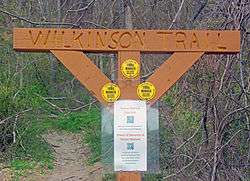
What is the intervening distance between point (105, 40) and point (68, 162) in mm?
6558

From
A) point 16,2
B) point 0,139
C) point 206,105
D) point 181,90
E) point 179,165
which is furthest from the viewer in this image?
point 16,2

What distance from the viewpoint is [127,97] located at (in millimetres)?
4891

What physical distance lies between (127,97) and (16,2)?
10689 mm

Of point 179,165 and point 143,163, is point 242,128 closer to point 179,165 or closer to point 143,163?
point 179,165

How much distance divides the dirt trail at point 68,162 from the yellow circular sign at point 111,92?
15.9 ft

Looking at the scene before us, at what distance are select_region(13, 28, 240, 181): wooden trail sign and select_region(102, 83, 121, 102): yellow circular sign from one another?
0.10ft

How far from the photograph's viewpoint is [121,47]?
4.89 m

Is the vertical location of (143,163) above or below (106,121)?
below

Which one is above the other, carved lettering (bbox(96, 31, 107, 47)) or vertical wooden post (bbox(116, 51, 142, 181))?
carved lettering (bbox(96, 31, 107, 47))

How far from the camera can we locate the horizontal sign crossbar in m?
4.87

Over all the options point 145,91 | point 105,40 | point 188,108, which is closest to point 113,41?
point 105,40

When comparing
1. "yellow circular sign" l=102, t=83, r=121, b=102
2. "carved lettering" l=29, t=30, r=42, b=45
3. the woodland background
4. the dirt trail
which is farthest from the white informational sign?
the dirt trail

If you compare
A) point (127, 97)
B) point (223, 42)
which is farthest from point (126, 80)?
point (223, 42)

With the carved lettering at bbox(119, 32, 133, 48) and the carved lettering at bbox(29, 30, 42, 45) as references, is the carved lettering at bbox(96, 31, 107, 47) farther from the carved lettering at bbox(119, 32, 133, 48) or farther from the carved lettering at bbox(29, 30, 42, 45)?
the carved lettering at bbox(29, 30, 42, 45)
